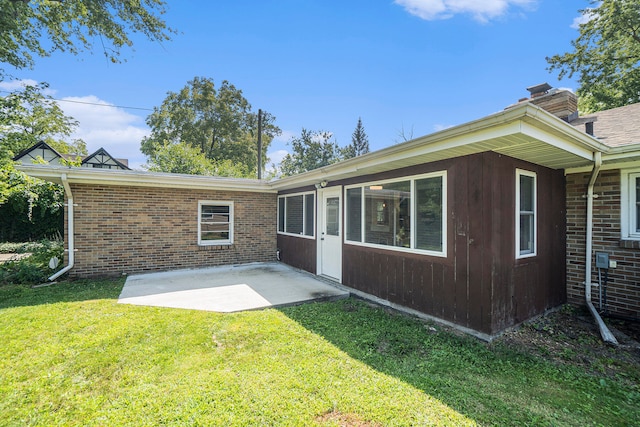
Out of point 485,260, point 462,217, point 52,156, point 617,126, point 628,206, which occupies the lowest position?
point 485,260

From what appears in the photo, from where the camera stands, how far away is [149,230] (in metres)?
7.40

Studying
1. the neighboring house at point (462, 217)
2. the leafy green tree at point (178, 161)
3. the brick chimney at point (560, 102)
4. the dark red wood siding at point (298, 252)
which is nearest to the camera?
the neighboring house at point (462, 217)

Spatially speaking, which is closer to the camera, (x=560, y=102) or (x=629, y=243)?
(x=629, y=243)

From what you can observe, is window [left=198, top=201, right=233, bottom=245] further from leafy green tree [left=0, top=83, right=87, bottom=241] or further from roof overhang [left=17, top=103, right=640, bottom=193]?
leafy green tree [left=0, top=83, right=87, bottom=241]

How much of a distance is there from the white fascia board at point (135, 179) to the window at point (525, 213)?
6056 millimetres

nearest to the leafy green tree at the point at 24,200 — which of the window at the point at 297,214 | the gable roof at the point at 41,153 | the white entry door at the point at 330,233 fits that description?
the gable roof at the point at 41,153

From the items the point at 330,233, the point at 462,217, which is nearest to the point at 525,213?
the point at 462,217

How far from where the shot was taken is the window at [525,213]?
398 cm

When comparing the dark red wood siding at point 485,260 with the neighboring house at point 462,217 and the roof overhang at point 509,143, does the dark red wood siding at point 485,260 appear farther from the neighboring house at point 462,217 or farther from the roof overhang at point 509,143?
the roof overhang at point 509,143

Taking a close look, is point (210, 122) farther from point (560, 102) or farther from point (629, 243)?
point (629, 243)

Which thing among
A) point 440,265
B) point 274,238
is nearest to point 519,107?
point 440,265

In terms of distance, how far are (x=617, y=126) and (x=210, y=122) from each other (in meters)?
25.7

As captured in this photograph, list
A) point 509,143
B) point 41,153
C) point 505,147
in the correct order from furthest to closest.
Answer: point 41,153
point 505,147
point 509,143

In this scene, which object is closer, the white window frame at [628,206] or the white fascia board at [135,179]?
the white window frame at [628,206]
